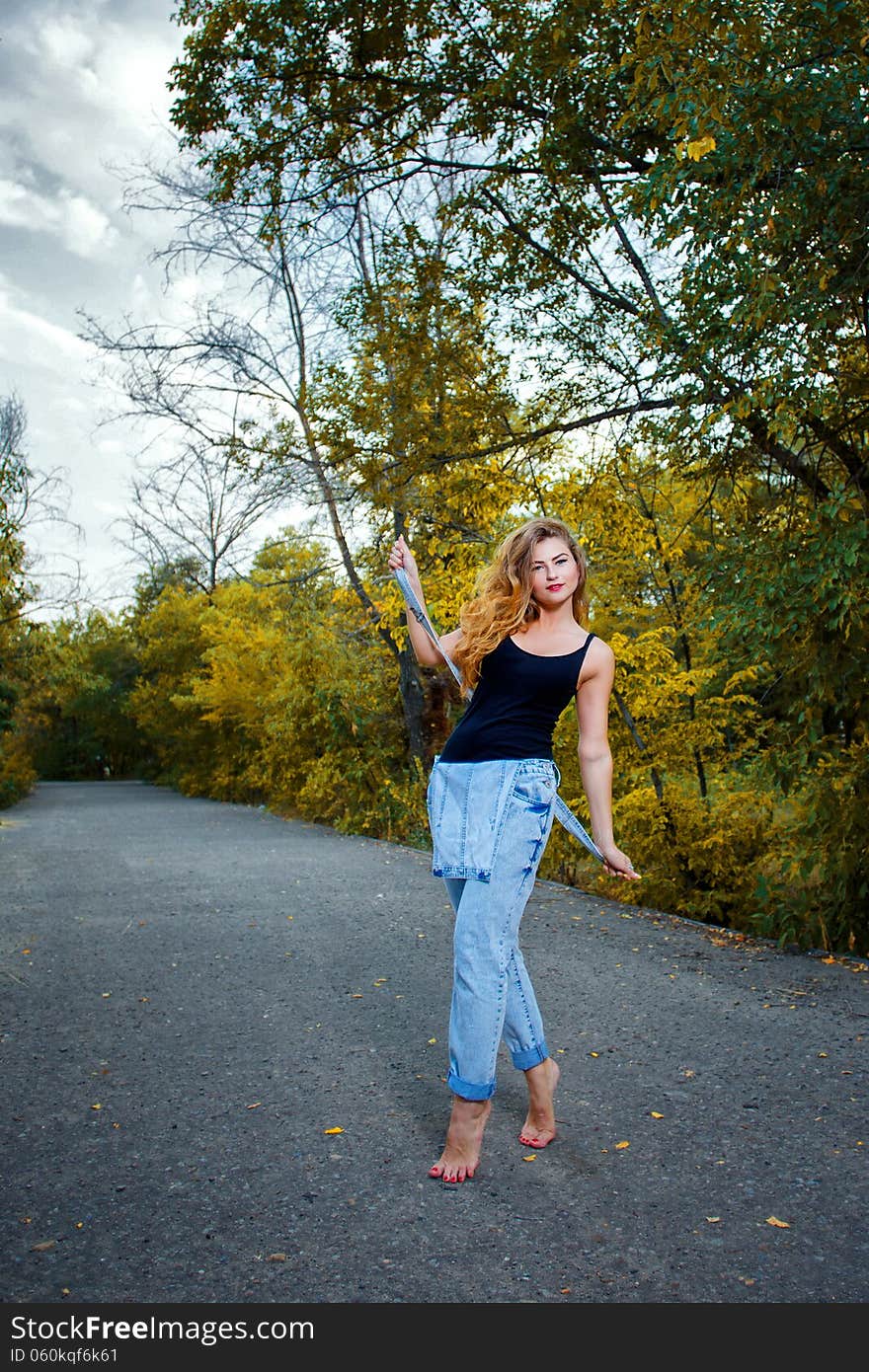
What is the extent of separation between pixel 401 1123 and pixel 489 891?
3.52 ft

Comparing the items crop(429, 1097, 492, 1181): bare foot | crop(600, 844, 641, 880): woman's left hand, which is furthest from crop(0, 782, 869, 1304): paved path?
crop(600, 844, 641, 880): woman's left hand

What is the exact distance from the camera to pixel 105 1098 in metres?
4.02

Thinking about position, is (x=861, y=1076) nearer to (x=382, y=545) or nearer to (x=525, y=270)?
(x=525, y=270)

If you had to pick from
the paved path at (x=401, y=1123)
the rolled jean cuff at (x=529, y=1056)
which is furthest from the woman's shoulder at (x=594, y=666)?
the paved path at (x=401, y=1123)

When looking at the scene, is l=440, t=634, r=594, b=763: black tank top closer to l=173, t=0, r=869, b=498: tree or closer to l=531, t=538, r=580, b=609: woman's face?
l=531, t=538, r=580, b=609: woman's face

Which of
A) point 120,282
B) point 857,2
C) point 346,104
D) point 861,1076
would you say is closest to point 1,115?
point 346,104

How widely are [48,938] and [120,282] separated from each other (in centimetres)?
929

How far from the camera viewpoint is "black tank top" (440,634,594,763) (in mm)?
3271

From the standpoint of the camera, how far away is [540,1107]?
3498 mm

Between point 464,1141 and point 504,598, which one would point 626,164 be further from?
point 464,1141

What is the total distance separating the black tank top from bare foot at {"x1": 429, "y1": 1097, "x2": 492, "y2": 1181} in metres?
1.06

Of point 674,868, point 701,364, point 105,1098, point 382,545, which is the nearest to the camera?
point 105,1098

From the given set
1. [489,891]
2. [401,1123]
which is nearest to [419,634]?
[489,891]

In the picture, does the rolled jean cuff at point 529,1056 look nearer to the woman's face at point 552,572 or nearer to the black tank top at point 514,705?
the black tank top at point 514,705
